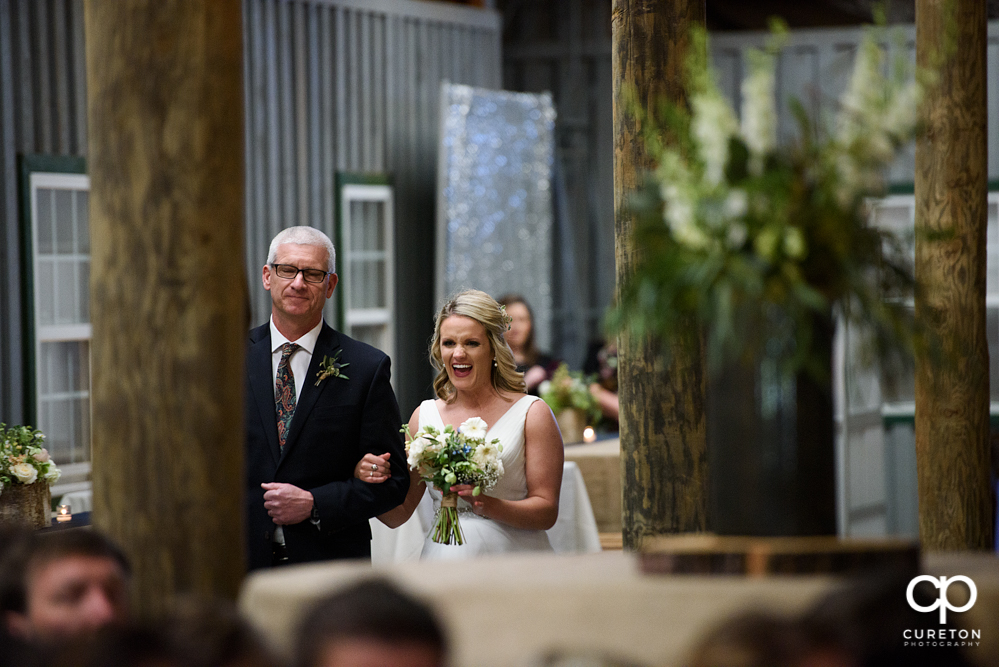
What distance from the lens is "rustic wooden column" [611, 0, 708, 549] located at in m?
3.59

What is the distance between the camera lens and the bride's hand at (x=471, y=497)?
4086 mm

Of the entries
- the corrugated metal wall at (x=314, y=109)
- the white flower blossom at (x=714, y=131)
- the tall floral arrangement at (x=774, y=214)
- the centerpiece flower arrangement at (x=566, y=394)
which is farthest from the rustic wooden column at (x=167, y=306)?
the corrugated metal wall at (x=314, y=109)

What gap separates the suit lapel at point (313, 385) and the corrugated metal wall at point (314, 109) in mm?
4002

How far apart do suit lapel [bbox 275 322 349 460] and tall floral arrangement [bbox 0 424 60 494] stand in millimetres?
1337

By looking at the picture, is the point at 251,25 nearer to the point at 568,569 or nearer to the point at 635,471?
the point at 635,471

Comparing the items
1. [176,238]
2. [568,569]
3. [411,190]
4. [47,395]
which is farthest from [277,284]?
[411,190]

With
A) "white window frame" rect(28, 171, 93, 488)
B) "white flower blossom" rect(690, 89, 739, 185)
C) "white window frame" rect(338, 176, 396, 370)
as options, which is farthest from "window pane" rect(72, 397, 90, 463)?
"white flower blossom" rect(690, 89, 739, 185)

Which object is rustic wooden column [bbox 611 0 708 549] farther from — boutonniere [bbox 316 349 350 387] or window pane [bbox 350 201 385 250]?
window pane [bbox 350 201 385 250]

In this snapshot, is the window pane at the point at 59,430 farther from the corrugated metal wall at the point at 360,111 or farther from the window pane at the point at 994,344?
the window pane at the point at 994,344

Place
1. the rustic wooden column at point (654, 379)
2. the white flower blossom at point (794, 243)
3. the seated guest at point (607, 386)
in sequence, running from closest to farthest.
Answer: the white flower blossom at point (794, 243), the rustic wooden column at point (654, 379), the seated guest at point (607, 386)

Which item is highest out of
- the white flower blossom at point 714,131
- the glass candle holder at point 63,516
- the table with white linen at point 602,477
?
the white flower blossom at point 714,131

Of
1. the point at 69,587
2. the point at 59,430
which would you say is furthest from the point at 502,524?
the point at 59,430

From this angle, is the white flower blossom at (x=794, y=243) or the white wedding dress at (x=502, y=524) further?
the white wedding dress at (x=502, y=524)

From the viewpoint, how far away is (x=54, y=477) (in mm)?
4750
